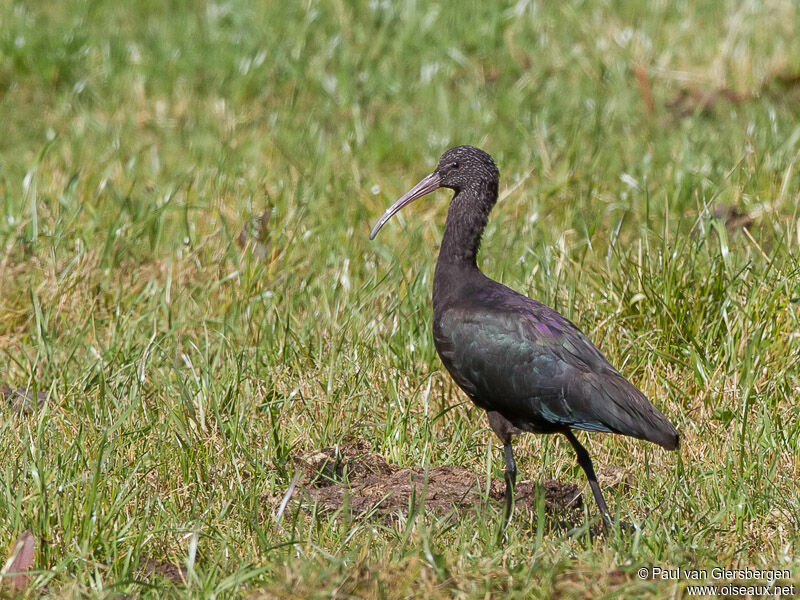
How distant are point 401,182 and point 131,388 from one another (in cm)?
262

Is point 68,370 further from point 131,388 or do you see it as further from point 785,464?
point 785,464

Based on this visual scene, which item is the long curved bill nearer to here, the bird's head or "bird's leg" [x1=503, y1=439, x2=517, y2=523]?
the bird's head

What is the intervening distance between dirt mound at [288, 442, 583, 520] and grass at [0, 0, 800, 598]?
0.10 meters

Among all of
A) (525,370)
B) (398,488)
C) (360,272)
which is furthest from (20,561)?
(360,272)

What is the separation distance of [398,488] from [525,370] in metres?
0.59

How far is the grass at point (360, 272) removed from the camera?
3633 millimetres

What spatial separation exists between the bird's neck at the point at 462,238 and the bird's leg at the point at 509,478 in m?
0.65

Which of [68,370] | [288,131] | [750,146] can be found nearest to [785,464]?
[750,146]

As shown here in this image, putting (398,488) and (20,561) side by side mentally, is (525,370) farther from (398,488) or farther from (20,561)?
(20,561)

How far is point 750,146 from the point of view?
5.94m

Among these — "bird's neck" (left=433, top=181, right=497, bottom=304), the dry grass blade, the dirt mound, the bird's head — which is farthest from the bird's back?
the dry grass blade

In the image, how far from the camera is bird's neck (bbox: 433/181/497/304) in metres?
4.48

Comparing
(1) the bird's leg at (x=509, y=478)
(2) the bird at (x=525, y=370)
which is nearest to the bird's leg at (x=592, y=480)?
(2) the bird at (x=525, y=370)

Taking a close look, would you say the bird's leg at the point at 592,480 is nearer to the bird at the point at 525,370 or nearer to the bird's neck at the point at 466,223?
the bird at the point at 525,370
